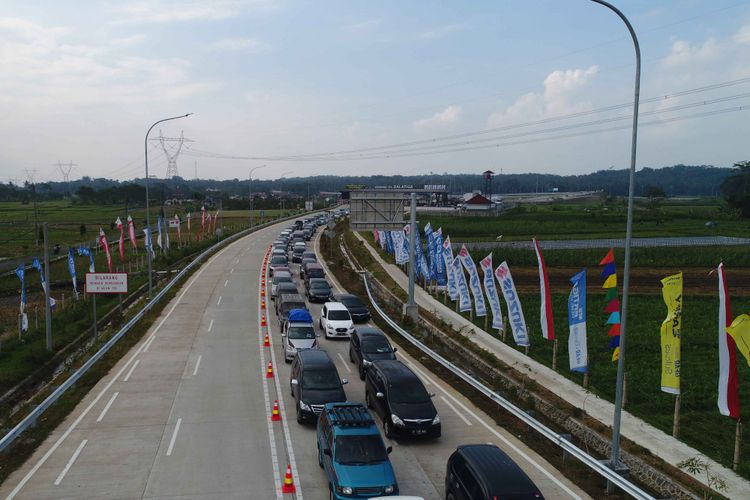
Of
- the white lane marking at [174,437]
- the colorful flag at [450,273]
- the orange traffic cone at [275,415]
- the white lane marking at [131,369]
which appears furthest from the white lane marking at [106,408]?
the colorful flag at [450,273]

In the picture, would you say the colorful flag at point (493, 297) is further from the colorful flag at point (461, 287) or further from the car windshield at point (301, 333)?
the car windshield at point (301, 333)

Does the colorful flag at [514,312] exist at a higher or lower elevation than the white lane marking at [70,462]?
higher

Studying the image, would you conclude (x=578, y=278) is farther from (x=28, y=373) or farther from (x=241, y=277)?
(x=241, y=277)

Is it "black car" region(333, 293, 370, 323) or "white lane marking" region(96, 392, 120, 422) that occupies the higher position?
"black car" region(333, 293, 370, 323)

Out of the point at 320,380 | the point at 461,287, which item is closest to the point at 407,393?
the point at 320,380

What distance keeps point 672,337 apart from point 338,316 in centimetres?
1718

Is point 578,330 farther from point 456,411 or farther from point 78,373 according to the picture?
point 78,373

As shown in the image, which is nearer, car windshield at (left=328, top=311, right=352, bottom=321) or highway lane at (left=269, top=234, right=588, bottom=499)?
highway lane at (left=269, top=234, right=588, bottom=499)

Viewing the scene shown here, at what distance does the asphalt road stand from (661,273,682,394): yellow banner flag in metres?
3.65

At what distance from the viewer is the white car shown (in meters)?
29.6

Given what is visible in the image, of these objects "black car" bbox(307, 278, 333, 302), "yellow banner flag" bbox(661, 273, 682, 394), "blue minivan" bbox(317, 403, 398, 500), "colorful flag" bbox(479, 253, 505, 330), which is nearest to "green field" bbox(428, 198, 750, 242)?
"black car" bbox(307, 278, 333, 302)

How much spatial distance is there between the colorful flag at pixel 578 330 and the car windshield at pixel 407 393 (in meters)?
5.54

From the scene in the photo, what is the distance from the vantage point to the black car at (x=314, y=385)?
1778 centimetres

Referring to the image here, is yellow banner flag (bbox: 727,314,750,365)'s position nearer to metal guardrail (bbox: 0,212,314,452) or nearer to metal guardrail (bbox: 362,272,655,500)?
metal guardrail (bbox: 362,272,655,500)
